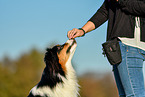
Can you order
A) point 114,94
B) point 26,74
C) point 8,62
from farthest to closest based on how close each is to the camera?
point 8,62, point 114,94, point 26,74

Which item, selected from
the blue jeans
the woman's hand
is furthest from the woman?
the woman's hand

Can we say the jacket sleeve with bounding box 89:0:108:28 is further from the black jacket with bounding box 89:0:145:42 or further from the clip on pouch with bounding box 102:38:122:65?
the clip on pouch with bounding box 102:38:122:65

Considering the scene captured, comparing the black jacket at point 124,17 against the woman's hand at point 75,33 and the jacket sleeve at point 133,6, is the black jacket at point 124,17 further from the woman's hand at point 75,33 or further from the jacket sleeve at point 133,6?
the woman's hand at point 75,33

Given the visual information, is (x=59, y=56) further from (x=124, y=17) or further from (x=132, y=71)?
(x=132, y=71)

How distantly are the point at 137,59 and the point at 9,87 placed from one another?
99.4 feet

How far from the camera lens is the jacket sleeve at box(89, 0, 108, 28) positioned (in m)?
3.69

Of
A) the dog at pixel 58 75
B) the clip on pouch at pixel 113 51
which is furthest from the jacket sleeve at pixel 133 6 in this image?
the dog at pixel 58 75

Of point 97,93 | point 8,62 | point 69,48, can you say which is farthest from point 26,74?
point 69,48

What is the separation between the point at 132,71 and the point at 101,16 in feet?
3.52

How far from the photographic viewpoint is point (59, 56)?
4508 mm

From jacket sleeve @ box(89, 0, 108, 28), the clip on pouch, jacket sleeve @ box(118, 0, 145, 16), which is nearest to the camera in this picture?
jacket sleeve @ box(118, 0, 145, 16)

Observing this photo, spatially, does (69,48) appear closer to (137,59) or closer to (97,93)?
(137,59)

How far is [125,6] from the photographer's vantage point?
3037 mm

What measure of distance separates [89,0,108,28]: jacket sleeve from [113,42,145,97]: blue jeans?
0.77 meters
